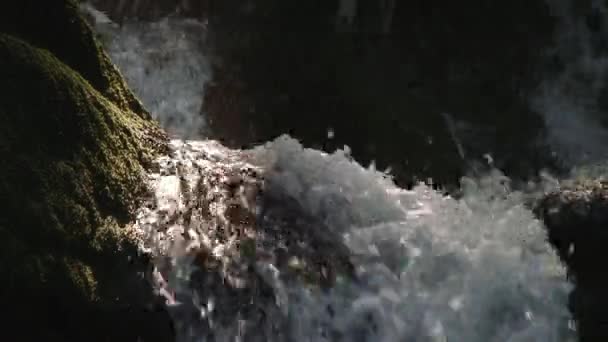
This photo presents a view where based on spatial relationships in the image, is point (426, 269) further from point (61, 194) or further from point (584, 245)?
point (61, 194)

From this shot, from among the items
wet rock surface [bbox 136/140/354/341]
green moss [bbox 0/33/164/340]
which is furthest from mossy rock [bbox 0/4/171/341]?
wet rock surface [bbox 136/140/354/341]

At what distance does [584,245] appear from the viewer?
11.5 ft

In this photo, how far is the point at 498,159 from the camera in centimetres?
635

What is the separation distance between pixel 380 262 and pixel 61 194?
1770 millimetres

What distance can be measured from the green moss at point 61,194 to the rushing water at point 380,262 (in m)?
0.26

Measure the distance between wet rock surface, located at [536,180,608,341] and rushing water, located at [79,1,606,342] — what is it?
7cm

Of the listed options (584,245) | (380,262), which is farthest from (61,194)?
(584,245)

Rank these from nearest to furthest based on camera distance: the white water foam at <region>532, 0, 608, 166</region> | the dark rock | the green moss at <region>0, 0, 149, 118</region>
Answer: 1. the green moss at <region>0, 0, 149, 118</region>
2. the dark rock
3. the white water foam at <region>532, 0, 608, 166</region>

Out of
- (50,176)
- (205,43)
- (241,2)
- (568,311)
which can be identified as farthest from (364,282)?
(241,2)

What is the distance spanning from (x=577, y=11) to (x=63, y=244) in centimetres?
654

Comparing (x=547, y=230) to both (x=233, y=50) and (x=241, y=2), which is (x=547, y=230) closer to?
(x=233, y=50)

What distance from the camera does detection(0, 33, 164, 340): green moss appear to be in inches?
105

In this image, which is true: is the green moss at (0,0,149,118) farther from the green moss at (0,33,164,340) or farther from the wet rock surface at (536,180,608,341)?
the wet rock surface at (536,180,608,341)

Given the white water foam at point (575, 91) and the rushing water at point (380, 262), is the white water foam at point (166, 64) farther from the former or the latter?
the white water foam at point (575, 91)
